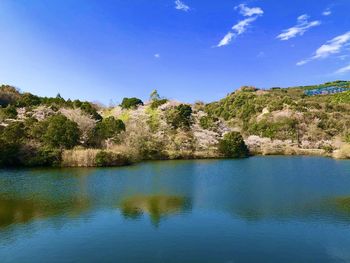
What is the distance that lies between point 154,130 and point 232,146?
8985 mm

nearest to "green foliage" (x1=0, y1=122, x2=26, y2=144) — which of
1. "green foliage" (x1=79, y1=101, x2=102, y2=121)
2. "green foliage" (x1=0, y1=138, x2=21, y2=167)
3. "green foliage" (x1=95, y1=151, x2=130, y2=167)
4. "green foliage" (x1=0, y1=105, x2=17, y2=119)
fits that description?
"green foliage" (x1=0, y1=138, x2=21, y2=167)

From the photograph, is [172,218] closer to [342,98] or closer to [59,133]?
[59,133]

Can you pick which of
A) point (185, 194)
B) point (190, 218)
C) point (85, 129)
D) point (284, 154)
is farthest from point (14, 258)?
point (284, 154)

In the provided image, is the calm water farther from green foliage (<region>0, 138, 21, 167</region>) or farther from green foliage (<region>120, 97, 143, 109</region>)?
green foliage (<region>120, 97, 143, 109</region>)

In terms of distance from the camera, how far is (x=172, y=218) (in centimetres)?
1310

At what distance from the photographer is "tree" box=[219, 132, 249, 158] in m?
36.6

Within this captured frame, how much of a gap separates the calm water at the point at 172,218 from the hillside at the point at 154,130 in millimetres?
5320

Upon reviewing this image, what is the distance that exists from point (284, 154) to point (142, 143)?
17348 mm

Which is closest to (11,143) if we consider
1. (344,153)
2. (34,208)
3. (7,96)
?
(34,208)

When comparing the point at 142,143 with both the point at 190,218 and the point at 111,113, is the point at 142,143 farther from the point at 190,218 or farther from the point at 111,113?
the point at 190,218

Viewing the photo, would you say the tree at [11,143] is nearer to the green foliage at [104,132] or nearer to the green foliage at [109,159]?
the green foliage at [109,159]

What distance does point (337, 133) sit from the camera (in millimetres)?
51844

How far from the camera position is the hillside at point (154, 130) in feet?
90.6

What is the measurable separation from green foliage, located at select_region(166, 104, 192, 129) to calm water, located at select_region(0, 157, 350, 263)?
61.5 ft
